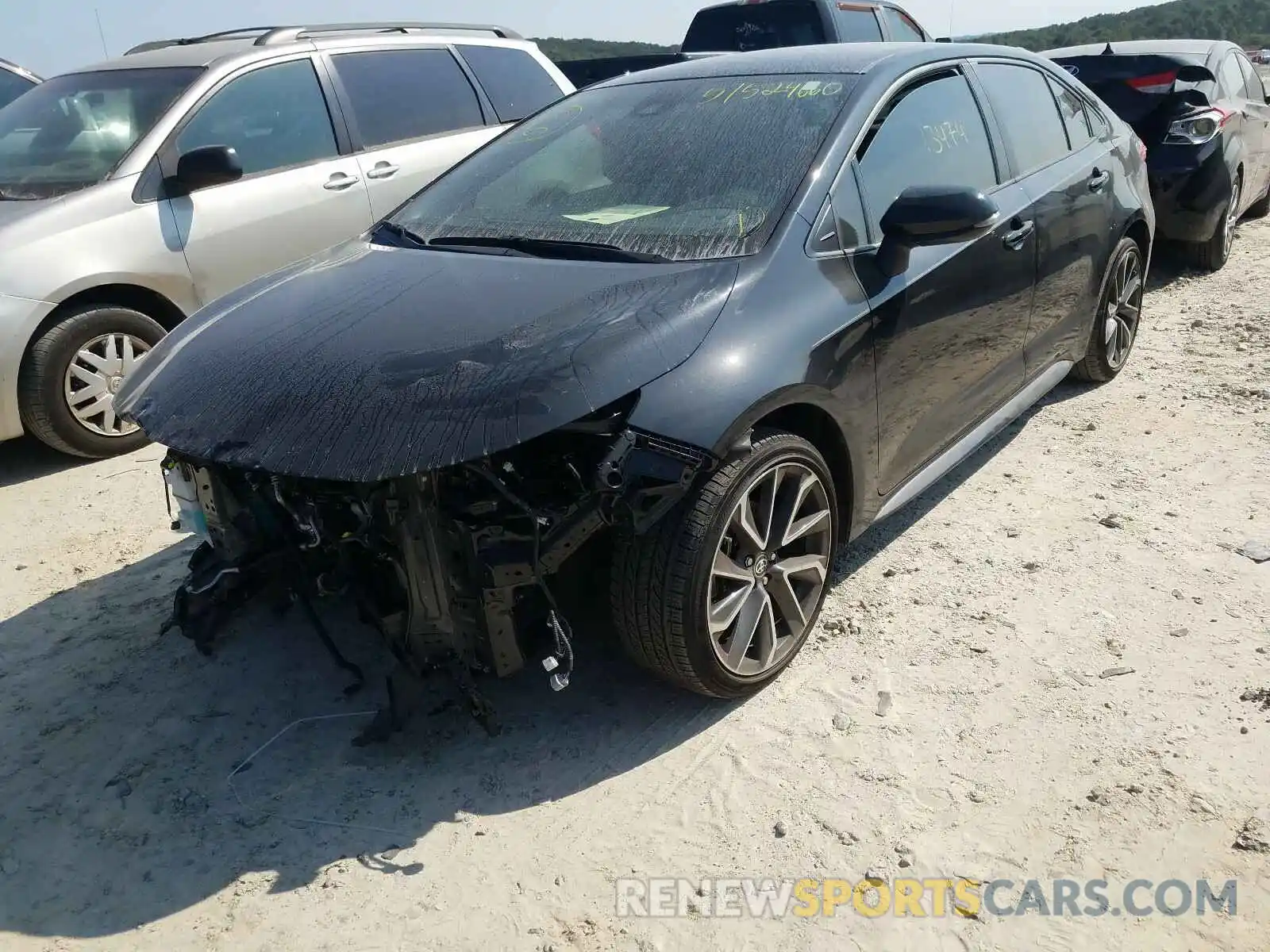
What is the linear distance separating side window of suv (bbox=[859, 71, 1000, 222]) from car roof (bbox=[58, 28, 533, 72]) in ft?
11.9

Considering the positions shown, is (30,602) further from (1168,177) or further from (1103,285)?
(1168,177)

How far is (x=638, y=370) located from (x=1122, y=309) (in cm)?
367

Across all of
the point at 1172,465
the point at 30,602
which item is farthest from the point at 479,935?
the point at 1172,465

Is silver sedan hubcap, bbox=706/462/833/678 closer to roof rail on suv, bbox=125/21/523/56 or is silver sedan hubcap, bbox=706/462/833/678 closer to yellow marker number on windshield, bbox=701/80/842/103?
yellow marker number on windshield, bbox=701/80/842/103

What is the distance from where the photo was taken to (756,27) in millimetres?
9875

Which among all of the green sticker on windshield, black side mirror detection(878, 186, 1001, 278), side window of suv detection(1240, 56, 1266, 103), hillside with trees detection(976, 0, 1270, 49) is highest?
the green sticker on windshield

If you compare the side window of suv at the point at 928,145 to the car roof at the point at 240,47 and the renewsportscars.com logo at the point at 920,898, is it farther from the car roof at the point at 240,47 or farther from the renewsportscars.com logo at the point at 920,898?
the car roof at the point at 240,47

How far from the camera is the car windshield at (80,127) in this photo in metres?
5.05

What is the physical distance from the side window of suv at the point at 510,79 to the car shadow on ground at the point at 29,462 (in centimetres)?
325

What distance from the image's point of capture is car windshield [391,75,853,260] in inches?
119

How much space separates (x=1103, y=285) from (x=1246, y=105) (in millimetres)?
4276

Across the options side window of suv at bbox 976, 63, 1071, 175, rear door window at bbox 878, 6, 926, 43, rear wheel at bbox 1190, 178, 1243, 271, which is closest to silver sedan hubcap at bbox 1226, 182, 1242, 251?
rear wheel at bbox 1190, 178, 1243, 271

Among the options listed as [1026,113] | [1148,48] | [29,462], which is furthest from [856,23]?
[29,462]

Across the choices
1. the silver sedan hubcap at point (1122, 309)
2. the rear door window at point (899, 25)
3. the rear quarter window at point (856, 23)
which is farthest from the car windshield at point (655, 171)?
the rear door window at point (899, 25)
